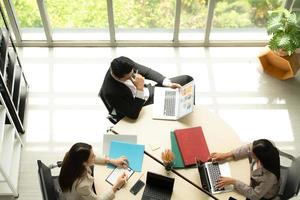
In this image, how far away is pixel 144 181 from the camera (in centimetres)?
353

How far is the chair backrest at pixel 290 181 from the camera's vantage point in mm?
3507

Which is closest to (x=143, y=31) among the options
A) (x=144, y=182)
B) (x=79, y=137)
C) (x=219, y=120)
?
(x=79, y=137)

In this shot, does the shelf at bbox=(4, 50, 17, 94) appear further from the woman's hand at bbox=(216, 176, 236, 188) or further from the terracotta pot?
the terracotta pot

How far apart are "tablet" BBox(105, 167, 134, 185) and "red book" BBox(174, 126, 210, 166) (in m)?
0.48

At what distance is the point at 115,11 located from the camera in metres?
5.35

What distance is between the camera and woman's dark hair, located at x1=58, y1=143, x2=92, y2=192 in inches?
125

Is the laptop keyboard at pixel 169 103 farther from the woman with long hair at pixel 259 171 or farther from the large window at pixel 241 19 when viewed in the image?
the large window at pixel 241 19

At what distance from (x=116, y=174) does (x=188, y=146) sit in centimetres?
69

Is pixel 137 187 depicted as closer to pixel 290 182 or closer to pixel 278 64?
pixel 290 182

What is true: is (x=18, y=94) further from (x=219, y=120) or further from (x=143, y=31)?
(x=219, y=120)

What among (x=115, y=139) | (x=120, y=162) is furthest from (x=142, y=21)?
(x=120, y=162)

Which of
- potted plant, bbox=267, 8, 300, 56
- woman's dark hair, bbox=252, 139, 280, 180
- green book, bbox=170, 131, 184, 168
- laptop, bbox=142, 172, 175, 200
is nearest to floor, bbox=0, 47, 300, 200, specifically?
potted plant, bbox=267, 8, 300, 56

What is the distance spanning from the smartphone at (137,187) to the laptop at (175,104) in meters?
0.72

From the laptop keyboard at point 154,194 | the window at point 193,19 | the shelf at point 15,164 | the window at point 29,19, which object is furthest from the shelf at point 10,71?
the window at point 193,19
